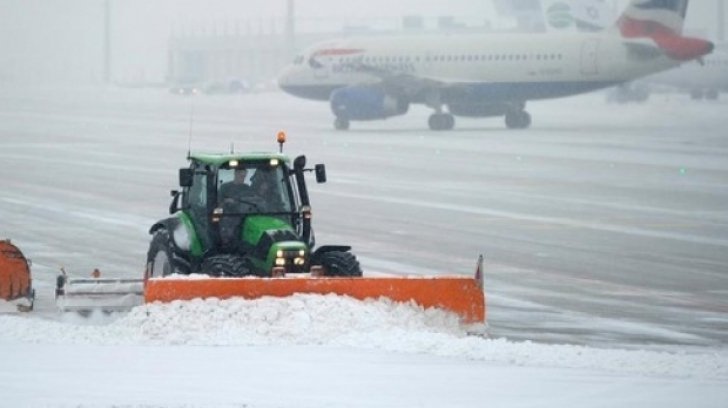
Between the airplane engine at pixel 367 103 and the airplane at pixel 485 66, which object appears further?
the airplane engine at pixel 367 103

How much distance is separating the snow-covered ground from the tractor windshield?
1.82 m

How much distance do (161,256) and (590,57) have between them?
1926 inches

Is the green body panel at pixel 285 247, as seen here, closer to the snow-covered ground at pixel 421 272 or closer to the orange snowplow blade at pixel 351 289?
the orange snowplow blade at pixel 351 289

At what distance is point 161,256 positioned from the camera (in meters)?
19.0

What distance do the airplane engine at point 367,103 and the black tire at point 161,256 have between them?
160 feet

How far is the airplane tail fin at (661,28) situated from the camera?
65625 mm

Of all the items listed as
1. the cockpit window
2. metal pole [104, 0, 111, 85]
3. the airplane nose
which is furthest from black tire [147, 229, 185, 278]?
metal pole [104, 0, 111, 85]

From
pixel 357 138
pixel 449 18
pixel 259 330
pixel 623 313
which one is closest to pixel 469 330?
pixel 259 330

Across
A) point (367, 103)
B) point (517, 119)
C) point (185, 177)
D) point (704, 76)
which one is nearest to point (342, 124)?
point (367, 103)

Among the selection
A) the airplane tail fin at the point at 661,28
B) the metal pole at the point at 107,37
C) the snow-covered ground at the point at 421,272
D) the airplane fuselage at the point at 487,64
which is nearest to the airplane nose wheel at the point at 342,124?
the airplane fuselage at the point at 487,64

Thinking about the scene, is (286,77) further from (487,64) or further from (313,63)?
(487,64)

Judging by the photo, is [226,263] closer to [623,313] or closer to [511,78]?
[623,313]

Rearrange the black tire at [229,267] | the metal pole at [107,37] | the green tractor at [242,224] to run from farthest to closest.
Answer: the metal pole at [107,37] → the green tractor at [242,224] → the black tire at [229,267]

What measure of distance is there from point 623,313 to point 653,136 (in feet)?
149
